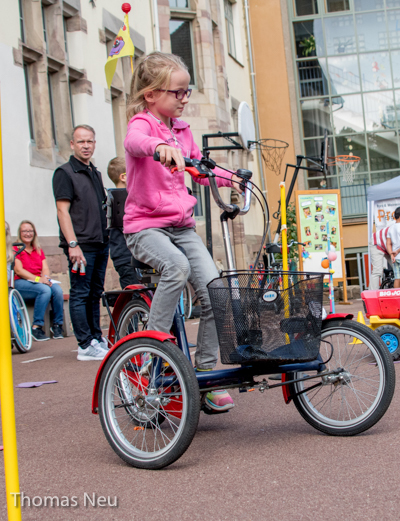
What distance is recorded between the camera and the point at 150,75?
3627 millimetres

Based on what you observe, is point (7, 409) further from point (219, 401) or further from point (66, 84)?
point (66, 84)

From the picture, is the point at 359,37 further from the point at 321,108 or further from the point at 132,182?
the point at 132,182

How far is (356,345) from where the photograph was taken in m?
3.44

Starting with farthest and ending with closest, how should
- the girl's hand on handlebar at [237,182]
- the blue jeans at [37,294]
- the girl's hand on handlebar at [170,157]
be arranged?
the blue jeans at [37,294] < the girl's hand on handlebar at [237,182] < the girl's hand on handlebar at [170,157]

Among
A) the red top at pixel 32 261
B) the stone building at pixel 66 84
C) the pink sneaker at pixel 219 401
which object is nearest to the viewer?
the pink sneaker at pixel 219 401

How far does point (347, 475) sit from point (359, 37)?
86.5 ft

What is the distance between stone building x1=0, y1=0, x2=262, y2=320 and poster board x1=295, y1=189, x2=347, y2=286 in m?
3.92

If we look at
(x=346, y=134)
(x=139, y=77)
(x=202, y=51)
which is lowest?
(x=139, y=77)

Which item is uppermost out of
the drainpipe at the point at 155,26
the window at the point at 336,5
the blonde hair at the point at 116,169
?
the window at the point at 336,5

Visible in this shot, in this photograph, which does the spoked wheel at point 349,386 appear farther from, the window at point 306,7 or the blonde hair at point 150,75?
the window at point 306,7

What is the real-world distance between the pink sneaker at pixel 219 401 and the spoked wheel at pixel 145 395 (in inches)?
13.6

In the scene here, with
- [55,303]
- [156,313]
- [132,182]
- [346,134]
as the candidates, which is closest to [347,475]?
[156,313]

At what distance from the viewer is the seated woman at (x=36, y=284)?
971cm

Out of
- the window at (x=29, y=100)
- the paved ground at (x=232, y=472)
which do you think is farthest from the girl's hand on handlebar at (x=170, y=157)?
the window at (x=29, y=100)
